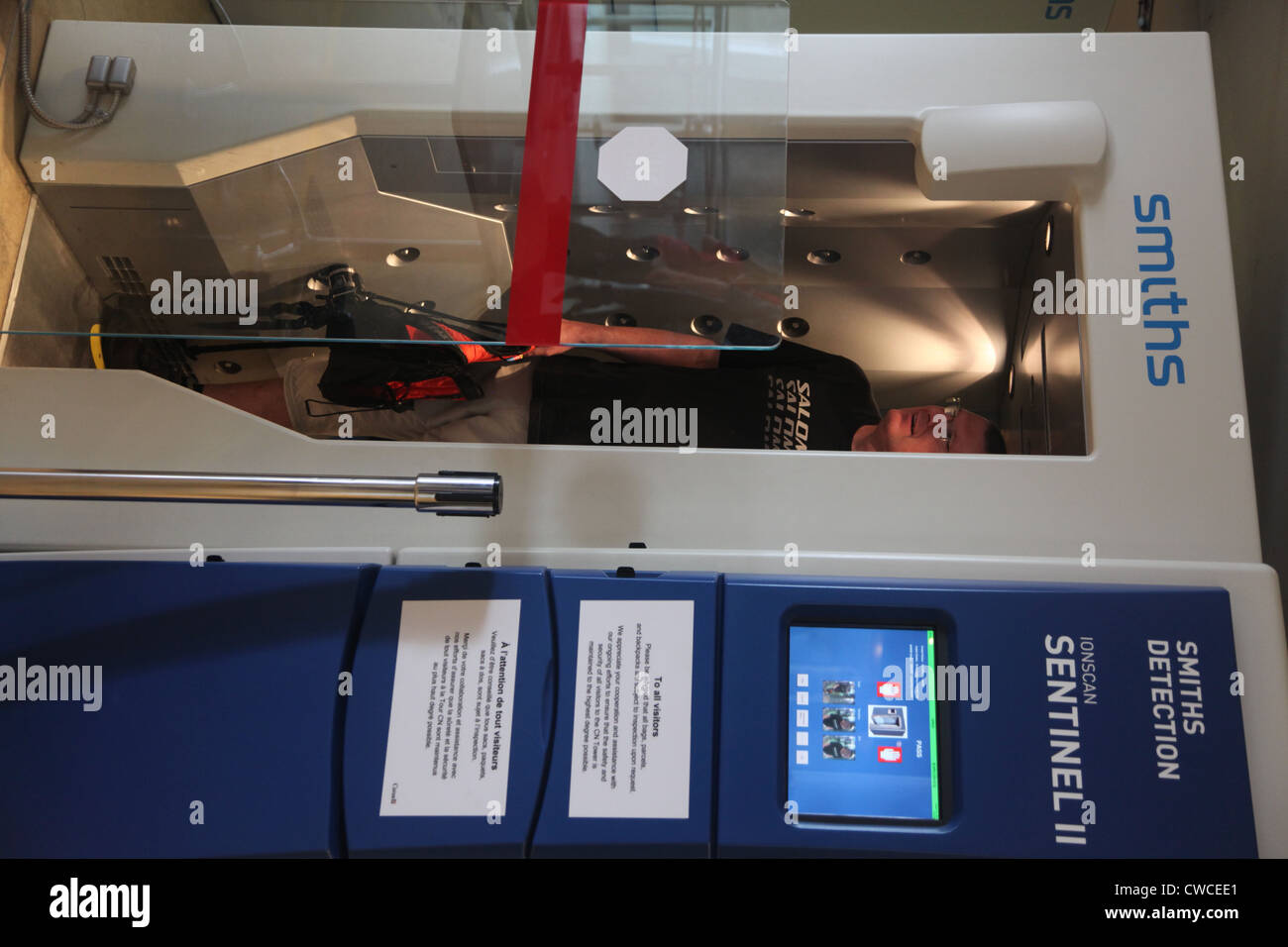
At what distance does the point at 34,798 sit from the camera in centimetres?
108

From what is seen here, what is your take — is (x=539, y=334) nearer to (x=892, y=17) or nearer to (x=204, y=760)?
(x=204, y=760)

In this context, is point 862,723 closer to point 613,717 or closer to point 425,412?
point 613,717

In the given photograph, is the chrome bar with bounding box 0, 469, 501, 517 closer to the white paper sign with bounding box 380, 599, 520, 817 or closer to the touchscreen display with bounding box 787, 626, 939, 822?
the white paper sign with bounding box 380, 599, 520, 817

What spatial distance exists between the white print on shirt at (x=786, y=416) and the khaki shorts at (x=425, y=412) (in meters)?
0.37

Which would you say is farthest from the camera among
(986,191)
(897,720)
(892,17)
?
(892,17)

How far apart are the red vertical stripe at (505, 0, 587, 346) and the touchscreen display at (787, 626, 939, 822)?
0.47 metres

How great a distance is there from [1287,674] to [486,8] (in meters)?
1.33

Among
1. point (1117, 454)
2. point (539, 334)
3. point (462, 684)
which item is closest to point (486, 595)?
point (462, 684)

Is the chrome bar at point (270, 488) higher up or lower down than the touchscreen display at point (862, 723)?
higher up

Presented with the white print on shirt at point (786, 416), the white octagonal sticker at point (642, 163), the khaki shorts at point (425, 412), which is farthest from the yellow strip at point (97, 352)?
the white print on shirt at point (786, 416)

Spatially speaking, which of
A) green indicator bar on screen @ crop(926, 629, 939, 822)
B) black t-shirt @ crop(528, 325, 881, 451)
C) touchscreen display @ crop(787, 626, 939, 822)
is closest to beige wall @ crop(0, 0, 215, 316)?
black t-shirt @ crop(528, 325, 881, 451)

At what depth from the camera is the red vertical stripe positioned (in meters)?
1.13

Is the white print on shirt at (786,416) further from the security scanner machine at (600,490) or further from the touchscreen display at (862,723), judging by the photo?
the touchscreen display at (862,723)

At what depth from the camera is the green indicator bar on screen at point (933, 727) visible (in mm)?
1059
